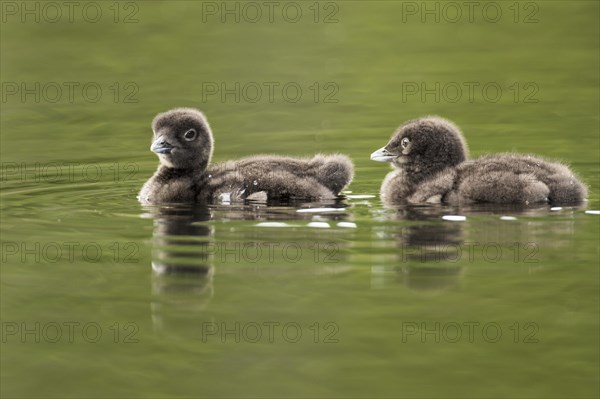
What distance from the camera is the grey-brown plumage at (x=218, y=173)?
11312 mm

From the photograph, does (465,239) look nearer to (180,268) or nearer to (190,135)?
(180,268)

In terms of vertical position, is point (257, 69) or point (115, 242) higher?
point (257, 69)

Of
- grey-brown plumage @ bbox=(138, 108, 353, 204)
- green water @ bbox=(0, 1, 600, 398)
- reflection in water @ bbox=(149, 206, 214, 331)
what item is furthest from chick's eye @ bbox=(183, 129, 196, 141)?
reflection in water @ bbox=(149, 206, 214, 331)

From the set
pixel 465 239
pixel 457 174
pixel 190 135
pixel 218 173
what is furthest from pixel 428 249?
pixel 190 135

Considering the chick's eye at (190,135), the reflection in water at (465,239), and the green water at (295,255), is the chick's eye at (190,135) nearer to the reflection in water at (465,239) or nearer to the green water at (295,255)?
the green water at (295,255)

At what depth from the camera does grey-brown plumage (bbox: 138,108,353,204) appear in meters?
11.3

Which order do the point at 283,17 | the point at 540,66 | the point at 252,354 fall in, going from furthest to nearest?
the point at 283,17
the point at 540,66
the point at 252,354

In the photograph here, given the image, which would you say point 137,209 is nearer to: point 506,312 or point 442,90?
point 506,312

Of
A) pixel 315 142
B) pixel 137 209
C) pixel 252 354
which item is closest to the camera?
pixel 252 354

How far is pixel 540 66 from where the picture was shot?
60.0ft

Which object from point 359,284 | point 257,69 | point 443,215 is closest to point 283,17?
point 257,69

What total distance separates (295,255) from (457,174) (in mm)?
2394

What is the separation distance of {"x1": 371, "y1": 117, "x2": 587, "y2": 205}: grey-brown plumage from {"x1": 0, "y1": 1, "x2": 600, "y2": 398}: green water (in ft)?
0.82

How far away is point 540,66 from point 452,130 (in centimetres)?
694
